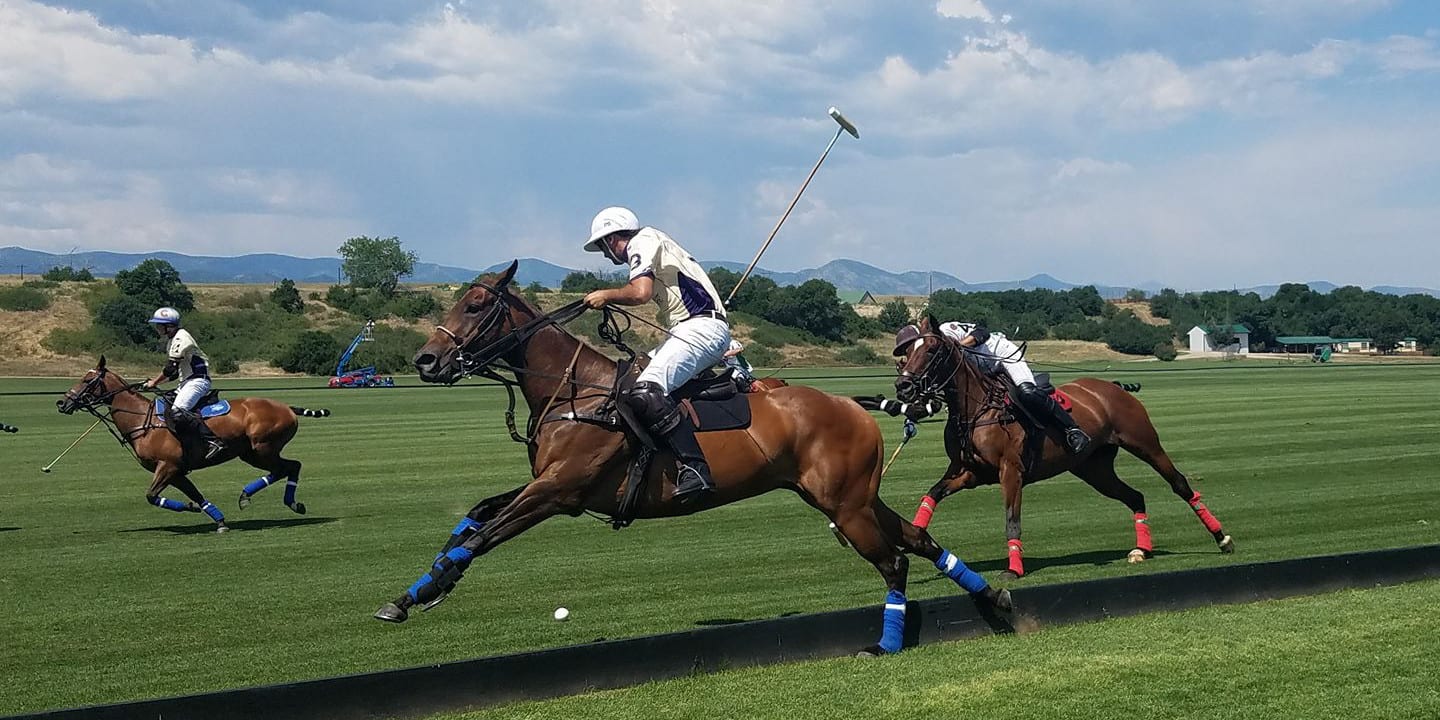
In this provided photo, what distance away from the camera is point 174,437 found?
55.7ft

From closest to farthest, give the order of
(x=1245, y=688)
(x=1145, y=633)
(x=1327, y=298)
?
1. (x=1245, y=688)
2. (x=1145, y=633)
3. (x=1327, y=298)

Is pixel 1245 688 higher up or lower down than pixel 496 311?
lower down

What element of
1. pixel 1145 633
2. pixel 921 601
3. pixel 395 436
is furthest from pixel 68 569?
pixel 395 436

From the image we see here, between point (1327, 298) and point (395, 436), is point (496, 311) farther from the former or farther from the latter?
point (1327, 298)

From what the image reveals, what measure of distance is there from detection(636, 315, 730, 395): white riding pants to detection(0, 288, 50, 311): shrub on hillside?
292ft

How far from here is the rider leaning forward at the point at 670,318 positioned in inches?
340

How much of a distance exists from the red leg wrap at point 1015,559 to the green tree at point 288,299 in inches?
3587

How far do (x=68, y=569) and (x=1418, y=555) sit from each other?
40.3ft

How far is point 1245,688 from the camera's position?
7.53m

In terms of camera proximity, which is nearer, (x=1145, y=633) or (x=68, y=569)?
(x=1145, y=633)

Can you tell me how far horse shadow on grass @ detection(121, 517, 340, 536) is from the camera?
1645 cm

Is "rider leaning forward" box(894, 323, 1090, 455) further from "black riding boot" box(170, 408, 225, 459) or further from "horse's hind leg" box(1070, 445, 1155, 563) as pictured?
"black riding boot" box(170, 408, 225, 459)

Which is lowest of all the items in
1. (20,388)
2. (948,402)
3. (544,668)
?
(20,388)

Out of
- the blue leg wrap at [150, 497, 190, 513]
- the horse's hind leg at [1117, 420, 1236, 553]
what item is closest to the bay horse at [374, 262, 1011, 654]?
the horse's hind leg at [1117, 420, 1236, 553]
